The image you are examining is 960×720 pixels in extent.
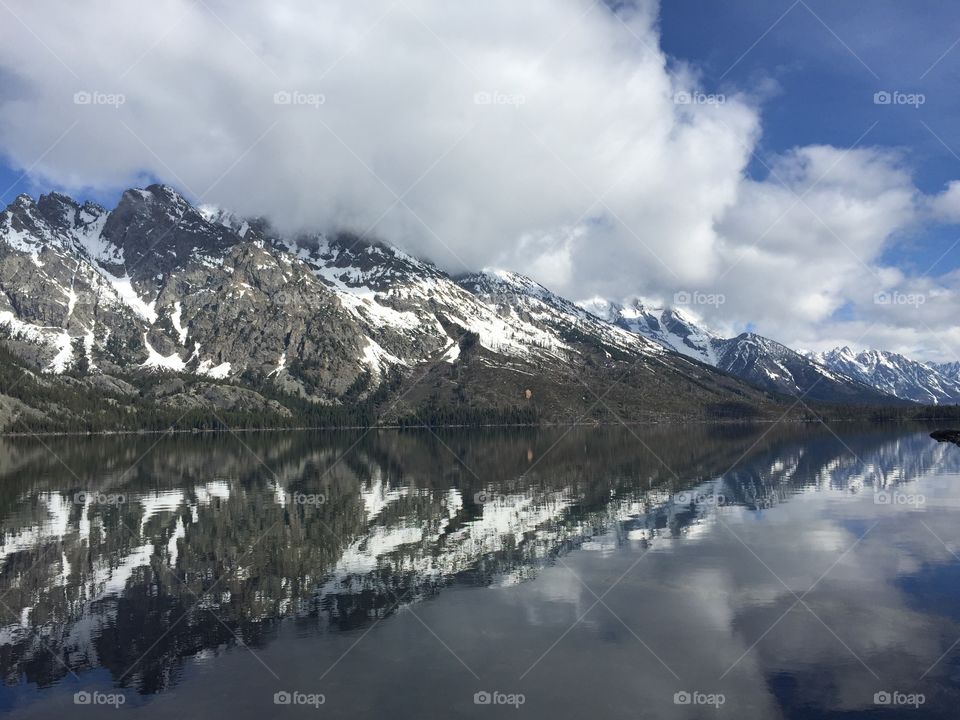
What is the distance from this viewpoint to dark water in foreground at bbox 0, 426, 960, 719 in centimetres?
3016

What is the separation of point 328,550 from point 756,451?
14007 centimetres

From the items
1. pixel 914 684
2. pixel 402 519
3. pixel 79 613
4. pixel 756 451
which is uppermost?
pixel 756 451

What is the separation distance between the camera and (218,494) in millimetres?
92438

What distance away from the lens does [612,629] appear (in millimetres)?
38344

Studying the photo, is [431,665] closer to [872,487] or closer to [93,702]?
[93,702]

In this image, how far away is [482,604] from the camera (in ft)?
141

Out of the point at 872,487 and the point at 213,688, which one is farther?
the point at 872,487

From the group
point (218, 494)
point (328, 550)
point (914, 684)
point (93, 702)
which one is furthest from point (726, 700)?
point (218, 494)

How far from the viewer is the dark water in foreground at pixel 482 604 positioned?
30.2 m

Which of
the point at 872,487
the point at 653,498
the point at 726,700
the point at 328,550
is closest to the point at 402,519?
the point at 328,550

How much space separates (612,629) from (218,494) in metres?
69.1

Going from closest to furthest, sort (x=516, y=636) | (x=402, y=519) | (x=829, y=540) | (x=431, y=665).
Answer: (x=431, y=665) → (x=516, y=636) → (x=829, y=540) → (x=402, y=519)

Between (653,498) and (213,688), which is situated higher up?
(653,498)

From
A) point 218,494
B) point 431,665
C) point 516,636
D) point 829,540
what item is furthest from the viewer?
point 218,494
